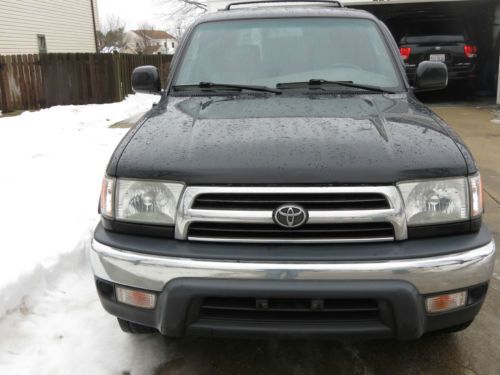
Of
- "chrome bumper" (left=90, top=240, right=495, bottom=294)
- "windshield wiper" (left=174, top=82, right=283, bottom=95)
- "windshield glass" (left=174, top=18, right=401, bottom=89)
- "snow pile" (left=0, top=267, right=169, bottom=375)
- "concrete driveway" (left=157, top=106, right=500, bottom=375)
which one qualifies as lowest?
"concrete driveway" (left=157, top=106, right=500, bottom=375)

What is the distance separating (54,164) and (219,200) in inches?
195

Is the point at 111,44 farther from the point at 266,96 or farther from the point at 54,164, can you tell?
the point at 266,96

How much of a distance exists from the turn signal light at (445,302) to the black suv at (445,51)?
9.69m

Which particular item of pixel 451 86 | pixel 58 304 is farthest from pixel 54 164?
pixel 451 86

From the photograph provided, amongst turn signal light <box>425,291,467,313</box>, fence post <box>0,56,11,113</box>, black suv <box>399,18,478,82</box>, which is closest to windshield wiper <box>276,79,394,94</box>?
turn signal light <box>425,291,467,313</box>

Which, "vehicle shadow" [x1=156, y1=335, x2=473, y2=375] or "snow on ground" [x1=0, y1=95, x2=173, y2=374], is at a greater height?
"snow on ground" [x1=0, y1=95, x2=173, y2=374]

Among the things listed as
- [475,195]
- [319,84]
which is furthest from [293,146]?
[319,84]

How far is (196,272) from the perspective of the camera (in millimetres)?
2008

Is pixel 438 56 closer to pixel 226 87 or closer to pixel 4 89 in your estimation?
pixel 226 87

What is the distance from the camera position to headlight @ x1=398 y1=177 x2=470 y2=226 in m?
2.10

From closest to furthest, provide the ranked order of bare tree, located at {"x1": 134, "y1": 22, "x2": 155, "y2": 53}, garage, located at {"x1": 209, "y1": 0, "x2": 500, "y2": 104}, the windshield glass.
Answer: the windshield glass, garage, located at {"x1": 209, "y1": 0, "x2": 500, "y2": 104}, bare tree, located at {"x1": 134, "y1": 22, "x2": 155, "y2": 53}

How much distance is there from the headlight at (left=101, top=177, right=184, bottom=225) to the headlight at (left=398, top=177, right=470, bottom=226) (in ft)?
3.25

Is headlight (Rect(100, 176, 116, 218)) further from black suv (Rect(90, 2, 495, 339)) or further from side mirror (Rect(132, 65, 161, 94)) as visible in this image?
side mirror (Rect(132, 65, 161, 94))

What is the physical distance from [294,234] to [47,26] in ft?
67.0
